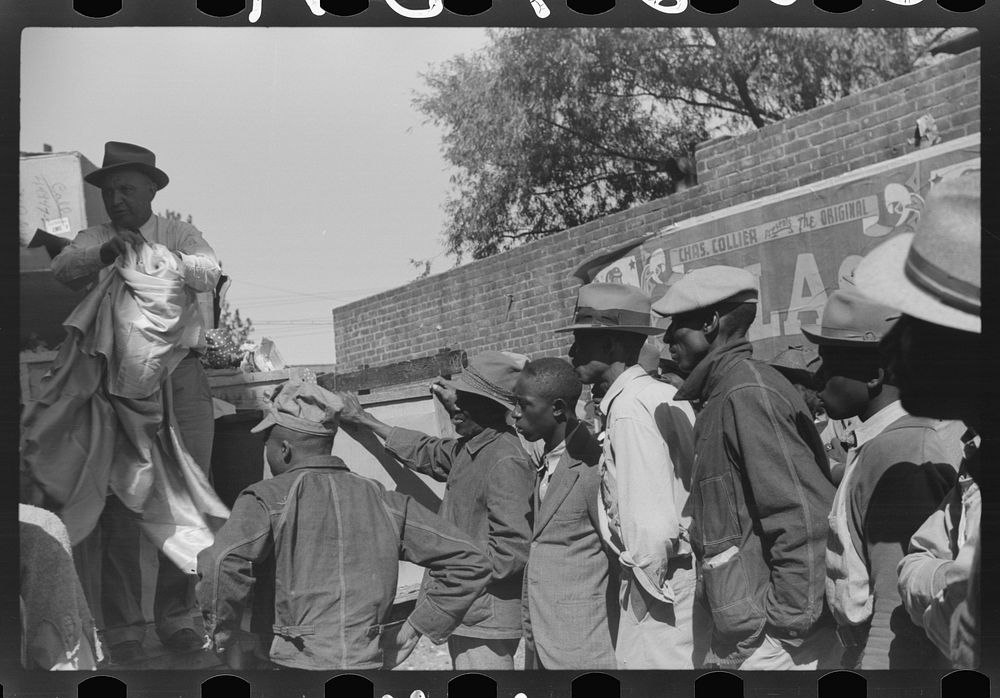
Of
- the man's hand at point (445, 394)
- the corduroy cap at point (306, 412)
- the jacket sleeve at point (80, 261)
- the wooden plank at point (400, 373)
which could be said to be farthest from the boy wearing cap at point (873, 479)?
the jacket sleeve at point (80, 261)

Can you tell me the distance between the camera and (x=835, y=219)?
184 inches

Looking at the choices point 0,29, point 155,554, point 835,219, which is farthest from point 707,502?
point 0,29

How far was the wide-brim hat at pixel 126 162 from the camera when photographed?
4.82m

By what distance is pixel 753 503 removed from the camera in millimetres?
3971

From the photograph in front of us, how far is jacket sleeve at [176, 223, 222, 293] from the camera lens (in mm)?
4875

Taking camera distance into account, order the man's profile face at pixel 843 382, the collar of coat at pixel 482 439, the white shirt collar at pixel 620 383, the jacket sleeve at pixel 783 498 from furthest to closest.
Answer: the collar of coat at pixel 482 439, the white shirt collar at pixel 620 383, the man's profile face at pixel 843 382, the jacket sleeve at pixel 783 498

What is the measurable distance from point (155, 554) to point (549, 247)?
2.33 metres

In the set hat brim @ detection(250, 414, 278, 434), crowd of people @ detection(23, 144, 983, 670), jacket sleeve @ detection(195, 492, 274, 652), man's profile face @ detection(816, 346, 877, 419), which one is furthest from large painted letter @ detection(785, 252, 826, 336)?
jacket sleeve @ detection(195, 492, 274, 652)

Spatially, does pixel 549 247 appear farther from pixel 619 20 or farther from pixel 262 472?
pixel 262 472

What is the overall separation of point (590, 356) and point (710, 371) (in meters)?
0.60

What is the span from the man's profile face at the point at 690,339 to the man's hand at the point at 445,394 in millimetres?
1069

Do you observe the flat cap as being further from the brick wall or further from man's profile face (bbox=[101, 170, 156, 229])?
man's profile face (bbox=[101, 170, 156, 229])

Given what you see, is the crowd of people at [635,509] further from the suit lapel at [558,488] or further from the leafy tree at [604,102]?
the leafy tree at [604,102]

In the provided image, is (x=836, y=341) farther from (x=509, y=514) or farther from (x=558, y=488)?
(x=509, y=514)
